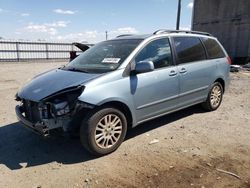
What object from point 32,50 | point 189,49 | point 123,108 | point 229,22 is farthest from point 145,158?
point 32,50

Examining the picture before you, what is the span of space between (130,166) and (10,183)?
1525 mm

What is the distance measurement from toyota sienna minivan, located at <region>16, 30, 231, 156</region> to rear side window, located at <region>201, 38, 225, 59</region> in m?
0.21

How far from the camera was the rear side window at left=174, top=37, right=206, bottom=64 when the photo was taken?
200 inches

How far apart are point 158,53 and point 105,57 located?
3.07 ft

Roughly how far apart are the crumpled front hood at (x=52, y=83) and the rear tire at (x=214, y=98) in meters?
3.06

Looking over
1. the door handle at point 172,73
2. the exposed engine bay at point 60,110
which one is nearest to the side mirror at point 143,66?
the door handle at point 172,73

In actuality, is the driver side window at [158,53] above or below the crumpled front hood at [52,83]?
above

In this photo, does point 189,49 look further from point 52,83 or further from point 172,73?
point 52,83

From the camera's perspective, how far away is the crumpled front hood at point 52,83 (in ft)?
12.3

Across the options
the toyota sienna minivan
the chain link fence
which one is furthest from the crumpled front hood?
the chain link fence

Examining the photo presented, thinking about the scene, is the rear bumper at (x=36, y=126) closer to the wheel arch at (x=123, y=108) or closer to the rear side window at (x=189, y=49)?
the wheel arch at (x=123, y=108)

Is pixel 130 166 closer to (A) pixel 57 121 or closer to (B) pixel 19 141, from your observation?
(A) pixel 57 121

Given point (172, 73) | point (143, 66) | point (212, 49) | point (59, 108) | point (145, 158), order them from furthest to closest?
point (212, 49) → point (172, 73) → point (143, 66) → point (145, 158) → point (59, 108)

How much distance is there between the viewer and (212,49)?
603 centimetres
